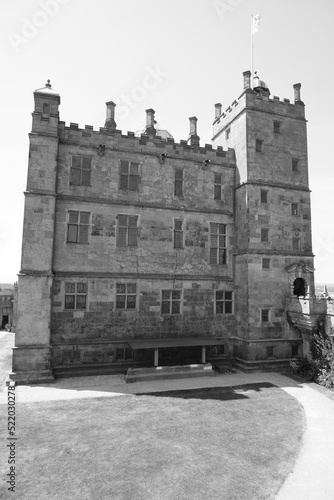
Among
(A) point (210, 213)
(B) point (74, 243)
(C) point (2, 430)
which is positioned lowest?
(C) point (2, 430)

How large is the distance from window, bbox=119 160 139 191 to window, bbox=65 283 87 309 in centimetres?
644

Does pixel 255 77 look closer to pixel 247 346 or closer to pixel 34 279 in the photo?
pixel 247 346

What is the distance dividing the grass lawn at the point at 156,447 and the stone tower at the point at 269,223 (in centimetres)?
587

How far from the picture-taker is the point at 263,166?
2133 centimetres

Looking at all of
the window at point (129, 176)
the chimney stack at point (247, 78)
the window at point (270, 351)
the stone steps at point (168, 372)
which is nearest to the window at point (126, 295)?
the stone steps at point (168, 372)

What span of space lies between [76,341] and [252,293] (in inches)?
431

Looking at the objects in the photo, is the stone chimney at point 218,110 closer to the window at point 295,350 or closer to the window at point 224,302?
the window at point 224,302

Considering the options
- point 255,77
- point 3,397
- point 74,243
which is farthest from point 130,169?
point 3,397

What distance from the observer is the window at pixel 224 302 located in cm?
2131

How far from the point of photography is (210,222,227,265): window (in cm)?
2147

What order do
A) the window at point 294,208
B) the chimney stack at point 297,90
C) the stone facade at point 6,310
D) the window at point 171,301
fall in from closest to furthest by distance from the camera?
1. the window at point 171,301
2. the window at point 294,208
3. the chimney stack at point 297,90
4. the stone facade at point 6,310

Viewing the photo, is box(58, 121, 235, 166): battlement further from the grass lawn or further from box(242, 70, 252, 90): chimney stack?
the grass lawn

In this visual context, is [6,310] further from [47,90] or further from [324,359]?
[324,359]

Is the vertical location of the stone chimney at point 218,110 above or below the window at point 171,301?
above
